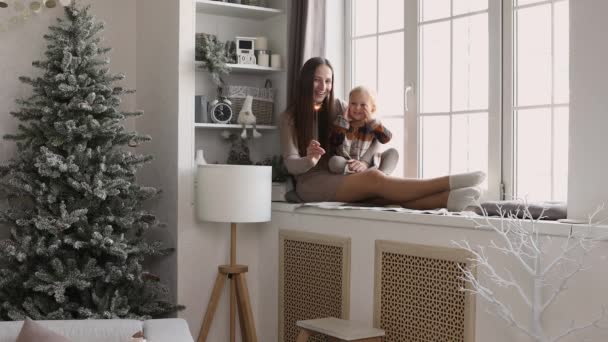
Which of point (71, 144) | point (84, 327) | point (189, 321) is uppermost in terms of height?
point (71, 144)

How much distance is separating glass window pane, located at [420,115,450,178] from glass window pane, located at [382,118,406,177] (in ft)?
0.48

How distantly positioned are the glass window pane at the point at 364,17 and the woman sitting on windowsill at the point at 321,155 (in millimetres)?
397

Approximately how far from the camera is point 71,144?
13.1 ft

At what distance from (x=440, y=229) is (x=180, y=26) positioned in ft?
5.91

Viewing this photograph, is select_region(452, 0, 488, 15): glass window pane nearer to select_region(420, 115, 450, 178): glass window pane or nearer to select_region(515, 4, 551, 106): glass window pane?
select_region(515, 4, 551, 106): glass window pane

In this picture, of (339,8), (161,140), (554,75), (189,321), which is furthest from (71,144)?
(554,75)

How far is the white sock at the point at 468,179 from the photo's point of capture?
3678mm

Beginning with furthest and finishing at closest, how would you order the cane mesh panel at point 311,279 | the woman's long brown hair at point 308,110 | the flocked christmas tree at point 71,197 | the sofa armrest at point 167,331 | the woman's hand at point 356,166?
the woman's long brown hair at point 308,110 < the woman's hand at point 356,166 < the cane mesh panel at point 311,279 < the flocked christmas tree at point 71,197 < the sofa armrest at point 167,331

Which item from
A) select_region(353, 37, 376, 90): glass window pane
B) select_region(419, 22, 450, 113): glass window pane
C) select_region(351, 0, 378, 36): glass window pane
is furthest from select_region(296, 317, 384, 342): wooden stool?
select_region(351, 0, 378, 36): glass window pane

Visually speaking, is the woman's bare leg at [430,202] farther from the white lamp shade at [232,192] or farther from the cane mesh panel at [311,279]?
the white lamp shade at [232,192]

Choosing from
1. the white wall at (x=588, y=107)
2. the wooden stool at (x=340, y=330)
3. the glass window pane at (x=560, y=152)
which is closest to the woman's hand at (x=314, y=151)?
the wooden stool at (x=340, y=330)

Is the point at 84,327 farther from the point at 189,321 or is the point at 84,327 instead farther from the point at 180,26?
the point at 180,26

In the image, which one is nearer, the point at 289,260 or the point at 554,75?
the point at 554,75

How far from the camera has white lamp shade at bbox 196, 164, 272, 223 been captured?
4145mm
